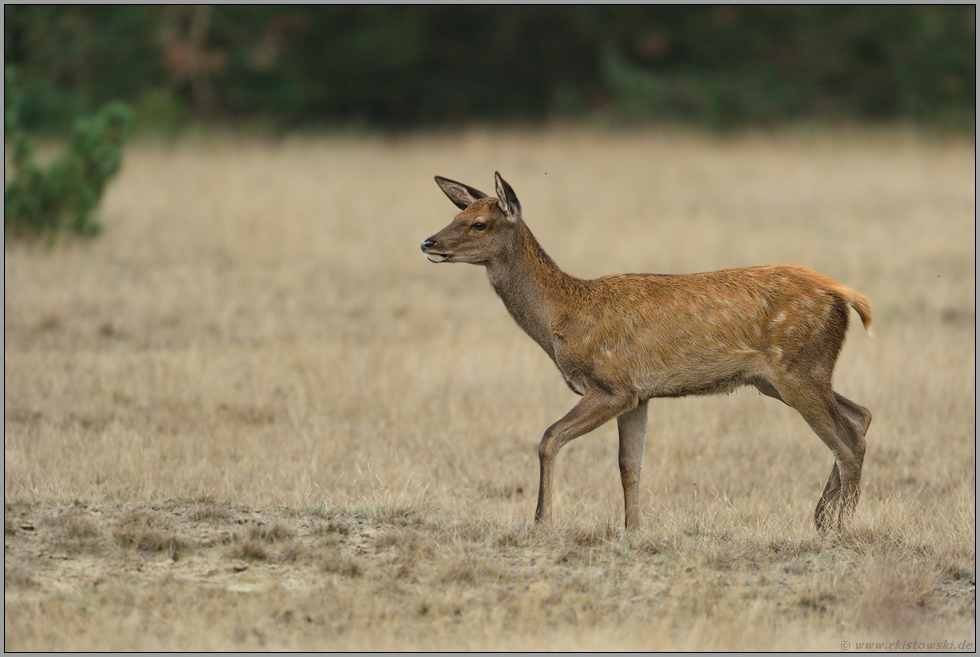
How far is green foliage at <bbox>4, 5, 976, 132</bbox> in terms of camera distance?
1069 inches

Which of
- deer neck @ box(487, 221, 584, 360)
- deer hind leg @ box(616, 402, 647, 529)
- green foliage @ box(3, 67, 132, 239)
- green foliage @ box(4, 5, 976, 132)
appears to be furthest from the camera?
green foliage @ box(4, 5, 976, 132)

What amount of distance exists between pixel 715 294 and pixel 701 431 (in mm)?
2532

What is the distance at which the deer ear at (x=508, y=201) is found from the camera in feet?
22.9

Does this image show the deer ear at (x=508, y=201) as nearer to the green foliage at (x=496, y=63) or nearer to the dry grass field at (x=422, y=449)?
the dry grass field at (x=422, y=449)

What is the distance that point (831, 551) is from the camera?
6.43m

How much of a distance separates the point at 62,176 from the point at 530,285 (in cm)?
987

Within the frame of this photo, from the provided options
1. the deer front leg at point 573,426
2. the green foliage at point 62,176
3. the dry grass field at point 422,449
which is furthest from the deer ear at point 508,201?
the green foliage at point 62,176

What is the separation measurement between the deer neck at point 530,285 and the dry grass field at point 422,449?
1.12 meters

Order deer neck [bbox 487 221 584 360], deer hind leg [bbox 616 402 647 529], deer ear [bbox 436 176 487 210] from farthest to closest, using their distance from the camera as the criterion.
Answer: deer ear [bbox 436 176 487 210], deer neck [bbox 487 221 584 360], deer hind leg [bbox 616 402 647 529]

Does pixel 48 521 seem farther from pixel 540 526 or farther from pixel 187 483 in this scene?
pixel 540 526

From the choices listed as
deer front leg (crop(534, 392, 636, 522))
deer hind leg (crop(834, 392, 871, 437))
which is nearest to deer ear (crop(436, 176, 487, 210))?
deer front leg (crop(534, 392, 636, 522))

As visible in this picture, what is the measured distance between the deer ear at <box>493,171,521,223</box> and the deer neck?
11 centimetres

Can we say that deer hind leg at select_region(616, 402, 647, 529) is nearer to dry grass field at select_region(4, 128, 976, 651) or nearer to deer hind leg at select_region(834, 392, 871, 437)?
dry grass field at select_region(4, 128, 976, 651)

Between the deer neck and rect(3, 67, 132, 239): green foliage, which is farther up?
rect(3, 67, 132, 239): green foliage
